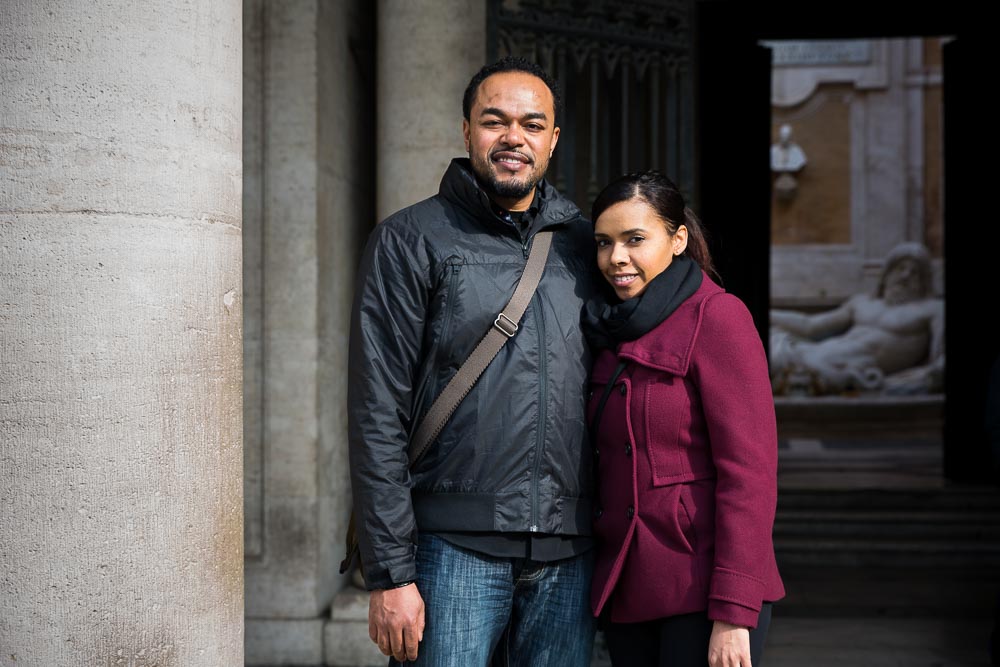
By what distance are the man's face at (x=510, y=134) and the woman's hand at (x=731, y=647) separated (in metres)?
1.06

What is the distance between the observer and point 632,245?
2.52 meters

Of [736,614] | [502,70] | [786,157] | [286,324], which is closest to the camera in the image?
[736,614]

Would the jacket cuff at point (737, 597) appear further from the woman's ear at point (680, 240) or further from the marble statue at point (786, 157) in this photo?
the marble statue at point (786, 157)

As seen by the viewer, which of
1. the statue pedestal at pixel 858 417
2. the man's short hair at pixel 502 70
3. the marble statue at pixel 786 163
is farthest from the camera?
the marble statue at pixel 786 163

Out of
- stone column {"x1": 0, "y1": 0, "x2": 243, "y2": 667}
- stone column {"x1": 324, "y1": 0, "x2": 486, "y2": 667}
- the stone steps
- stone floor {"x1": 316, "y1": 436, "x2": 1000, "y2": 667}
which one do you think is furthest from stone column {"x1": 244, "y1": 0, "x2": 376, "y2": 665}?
the stone steps

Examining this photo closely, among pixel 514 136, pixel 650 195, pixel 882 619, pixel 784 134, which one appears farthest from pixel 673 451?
pixel 784 134

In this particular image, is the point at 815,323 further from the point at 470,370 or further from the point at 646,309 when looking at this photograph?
the point at 470,370

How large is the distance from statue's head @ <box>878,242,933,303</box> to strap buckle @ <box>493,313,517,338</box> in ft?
45.1

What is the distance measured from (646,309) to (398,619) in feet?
2.82

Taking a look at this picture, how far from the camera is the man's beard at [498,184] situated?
101 inches

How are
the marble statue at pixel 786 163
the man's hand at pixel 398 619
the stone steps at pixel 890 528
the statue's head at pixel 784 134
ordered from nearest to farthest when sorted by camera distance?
the man's hand at pixel 398 619, the stone steps at pixel 890 528, the statue's head at pixel 784 134, the marble statue at pixel 786 163

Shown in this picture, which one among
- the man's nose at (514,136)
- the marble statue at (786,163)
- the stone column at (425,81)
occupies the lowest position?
the man's nose at (514,136)

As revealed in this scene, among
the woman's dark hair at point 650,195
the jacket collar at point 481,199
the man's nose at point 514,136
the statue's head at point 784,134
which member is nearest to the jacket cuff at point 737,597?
the woman's dark hair at point 650,195

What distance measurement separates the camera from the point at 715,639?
7.56 feet
